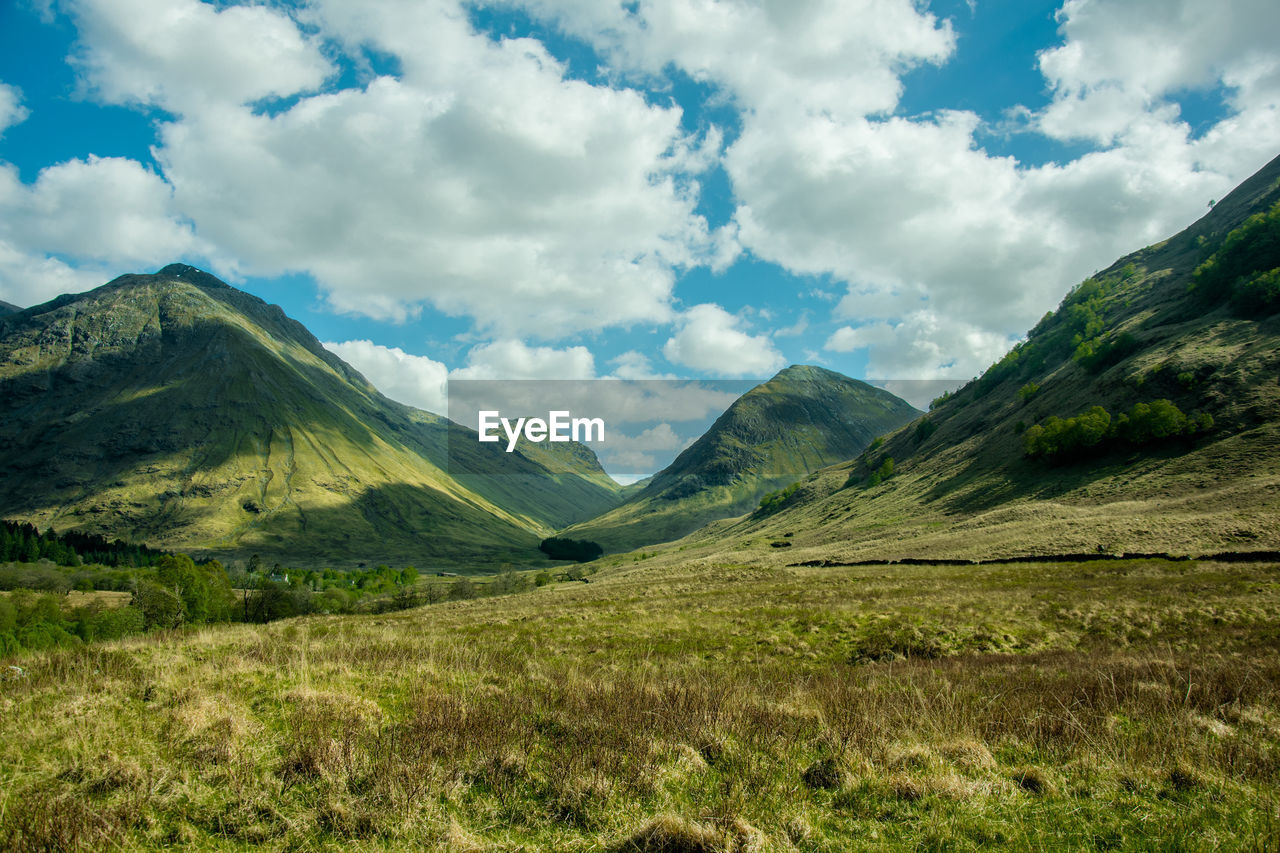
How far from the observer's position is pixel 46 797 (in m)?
5.65

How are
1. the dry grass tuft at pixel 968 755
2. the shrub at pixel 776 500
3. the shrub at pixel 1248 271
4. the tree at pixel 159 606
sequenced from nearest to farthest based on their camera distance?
the dry grass tuft at pixel 968 755 → the tree at pixel 159 606 → the shrub at pixel 1248 271 → the shrub at pixel 776 500

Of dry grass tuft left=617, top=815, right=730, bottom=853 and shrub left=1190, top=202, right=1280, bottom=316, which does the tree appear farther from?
shrub left=1190, top=202, right=1280, bottom=316

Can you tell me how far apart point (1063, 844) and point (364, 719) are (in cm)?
891

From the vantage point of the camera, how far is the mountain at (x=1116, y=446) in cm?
5343

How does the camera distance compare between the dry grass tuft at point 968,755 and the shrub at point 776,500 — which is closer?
the dry grass tuft at point 968,755

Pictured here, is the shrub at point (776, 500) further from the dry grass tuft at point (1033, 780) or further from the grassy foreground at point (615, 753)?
the dry grass tuft at point (1033, 780)

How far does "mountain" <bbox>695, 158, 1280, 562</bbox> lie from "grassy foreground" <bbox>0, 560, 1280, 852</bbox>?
4564 centimetres

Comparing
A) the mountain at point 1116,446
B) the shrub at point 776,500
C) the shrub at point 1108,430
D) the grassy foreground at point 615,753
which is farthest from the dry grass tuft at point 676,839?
the shrub at point 776,500

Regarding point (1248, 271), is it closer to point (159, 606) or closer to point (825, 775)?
point (825, 775)

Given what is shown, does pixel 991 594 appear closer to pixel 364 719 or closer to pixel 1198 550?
pixel 1198 550

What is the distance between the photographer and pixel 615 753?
284 inches

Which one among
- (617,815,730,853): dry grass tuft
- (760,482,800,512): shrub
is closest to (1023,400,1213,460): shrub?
(760,482,800,512): shrub

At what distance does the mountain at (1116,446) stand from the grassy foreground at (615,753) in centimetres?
4564

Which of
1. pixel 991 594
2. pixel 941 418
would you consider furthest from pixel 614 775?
pixel 941 418
